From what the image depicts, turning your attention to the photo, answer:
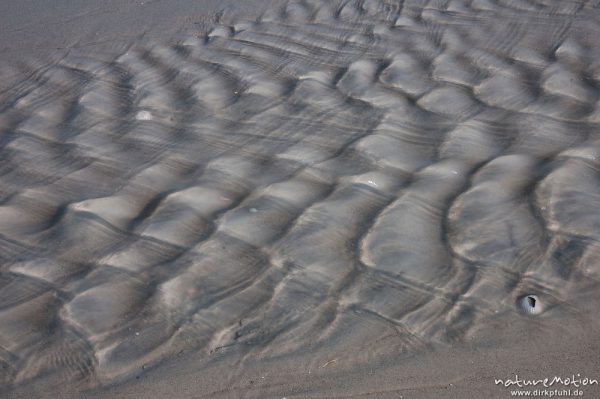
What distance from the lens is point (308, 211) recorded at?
2523 mm

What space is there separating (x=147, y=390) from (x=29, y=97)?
232 cm

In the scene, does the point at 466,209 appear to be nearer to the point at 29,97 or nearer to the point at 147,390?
the point at 147,390

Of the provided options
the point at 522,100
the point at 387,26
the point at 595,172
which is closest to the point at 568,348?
the point at 595,172

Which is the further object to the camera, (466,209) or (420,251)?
(466,209)

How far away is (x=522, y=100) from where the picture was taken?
3.20 m

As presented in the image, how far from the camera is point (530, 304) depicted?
202 centimetres

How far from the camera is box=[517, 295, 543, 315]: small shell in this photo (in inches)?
79.0

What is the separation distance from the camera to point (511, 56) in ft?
12.0

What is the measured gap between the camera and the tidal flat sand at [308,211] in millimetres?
1955

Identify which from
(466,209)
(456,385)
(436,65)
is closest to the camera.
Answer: (456,385)

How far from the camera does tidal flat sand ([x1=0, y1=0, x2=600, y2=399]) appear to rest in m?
1.96

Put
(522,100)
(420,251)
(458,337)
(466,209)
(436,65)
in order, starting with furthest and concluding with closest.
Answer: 1. (436,65)
2. (522,100)
3. (466,209)
4. (420,251)
5. (458,337)

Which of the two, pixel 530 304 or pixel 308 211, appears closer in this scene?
pixel 530 304

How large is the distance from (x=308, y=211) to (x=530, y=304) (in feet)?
2.86
